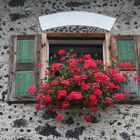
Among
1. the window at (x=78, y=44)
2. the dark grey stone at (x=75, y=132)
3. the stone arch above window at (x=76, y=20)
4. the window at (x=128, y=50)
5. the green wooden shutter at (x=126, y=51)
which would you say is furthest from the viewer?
the stone arch above window at (x=76, y=20)

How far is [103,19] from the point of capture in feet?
24.6

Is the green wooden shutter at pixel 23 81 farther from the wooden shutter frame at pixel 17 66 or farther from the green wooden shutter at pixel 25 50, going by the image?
the green wooden shutter at pixel 25 50

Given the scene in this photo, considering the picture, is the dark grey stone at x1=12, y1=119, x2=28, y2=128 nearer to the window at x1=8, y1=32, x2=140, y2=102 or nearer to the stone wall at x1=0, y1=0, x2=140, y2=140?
the stone wall at x1=0, y1=0, x2=140, y2=140

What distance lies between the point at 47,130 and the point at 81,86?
29.9 inches

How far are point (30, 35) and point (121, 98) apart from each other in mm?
1752

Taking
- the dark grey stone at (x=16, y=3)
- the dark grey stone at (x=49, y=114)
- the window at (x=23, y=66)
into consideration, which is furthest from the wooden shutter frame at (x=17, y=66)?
the dark grey stone at (x=16, y=3)

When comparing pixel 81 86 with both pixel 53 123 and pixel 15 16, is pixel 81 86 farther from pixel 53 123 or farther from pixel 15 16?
pixel 15 16

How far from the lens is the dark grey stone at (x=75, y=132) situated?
21.4ft

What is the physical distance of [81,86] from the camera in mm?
6445

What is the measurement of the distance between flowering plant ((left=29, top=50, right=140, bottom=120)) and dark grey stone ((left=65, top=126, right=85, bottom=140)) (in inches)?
10.7

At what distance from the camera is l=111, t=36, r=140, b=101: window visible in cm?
699

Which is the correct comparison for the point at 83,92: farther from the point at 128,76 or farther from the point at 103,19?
the point at 103,19

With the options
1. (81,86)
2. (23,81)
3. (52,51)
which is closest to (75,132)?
(81,86)

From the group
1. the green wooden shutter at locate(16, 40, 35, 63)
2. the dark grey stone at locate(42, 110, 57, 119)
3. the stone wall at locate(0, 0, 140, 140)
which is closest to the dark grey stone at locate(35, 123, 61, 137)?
the stone wall at locate(0, 0, 140, 140)
